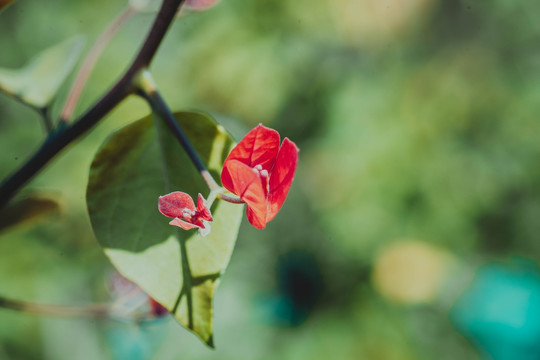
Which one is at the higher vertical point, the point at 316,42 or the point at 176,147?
the point at 176,147

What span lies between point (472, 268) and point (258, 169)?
164cm

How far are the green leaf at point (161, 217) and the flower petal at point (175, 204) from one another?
4cm

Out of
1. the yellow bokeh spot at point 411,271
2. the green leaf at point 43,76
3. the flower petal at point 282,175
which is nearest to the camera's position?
the flower petal at point 282,175

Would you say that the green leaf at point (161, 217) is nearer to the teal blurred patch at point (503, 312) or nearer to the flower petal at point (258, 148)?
the flower petal at point (258, 148)

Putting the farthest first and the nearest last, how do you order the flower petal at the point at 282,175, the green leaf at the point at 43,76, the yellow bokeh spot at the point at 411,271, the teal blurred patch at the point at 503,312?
the yellow bokeh spot at the point at 411,271 < the teal blurred patch at the point at 503,312 < the green leaf at the point at 43,76 < the flower petal at the point at 282,175

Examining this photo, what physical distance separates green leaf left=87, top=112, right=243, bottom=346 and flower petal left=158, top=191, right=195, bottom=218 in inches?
1.6

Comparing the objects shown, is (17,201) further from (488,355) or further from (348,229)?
(488,355)

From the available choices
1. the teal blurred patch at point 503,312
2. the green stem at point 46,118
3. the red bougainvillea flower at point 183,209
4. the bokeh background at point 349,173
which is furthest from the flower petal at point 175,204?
Result: the teal blurred patch at point 503,312

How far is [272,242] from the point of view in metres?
1.63

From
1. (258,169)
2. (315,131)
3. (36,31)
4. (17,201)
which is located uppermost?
(258,169)

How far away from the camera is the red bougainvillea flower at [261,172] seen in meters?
0.20

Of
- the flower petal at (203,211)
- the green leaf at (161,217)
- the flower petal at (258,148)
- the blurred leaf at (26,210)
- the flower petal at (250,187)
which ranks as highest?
the flower petal at (258,148)

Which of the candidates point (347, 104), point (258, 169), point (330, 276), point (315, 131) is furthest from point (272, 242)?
point (258, 169)

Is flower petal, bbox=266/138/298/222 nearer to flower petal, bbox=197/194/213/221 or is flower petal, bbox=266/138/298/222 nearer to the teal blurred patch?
flower petal, bbox=197/194/213/221
